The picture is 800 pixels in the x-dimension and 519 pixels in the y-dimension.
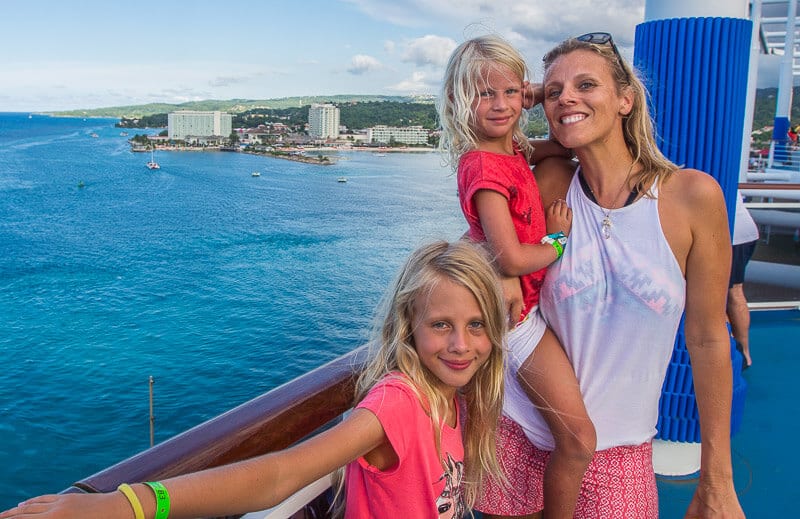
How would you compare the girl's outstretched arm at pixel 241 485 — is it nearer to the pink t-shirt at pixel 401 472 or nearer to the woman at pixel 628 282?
the pink t-shirt at pixel 401 472

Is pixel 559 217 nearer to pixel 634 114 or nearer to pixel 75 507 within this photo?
pixel 634 114

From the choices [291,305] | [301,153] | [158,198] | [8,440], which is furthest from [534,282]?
[301,153]

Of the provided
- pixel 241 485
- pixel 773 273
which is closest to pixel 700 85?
pixel 241 485

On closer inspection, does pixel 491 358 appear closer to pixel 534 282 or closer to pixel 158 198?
pixel 534 282

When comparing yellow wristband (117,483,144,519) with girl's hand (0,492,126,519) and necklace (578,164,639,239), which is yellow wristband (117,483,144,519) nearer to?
girl's hand (0,492,126,519)

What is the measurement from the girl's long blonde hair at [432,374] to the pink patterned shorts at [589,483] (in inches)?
4.1

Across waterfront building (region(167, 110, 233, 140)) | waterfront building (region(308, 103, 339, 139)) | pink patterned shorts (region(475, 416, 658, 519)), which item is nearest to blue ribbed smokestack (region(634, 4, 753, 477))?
pink patterned shorts (region(475, 416, 658, 519))

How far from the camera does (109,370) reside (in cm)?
2722

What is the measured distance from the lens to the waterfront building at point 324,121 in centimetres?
9219

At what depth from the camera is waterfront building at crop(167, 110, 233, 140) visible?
98.1 m

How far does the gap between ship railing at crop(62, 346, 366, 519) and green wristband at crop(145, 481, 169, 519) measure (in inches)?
4.8

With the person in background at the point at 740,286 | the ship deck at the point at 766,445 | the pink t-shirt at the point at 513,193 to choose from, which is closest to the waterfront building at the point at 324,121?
the person in background at the point at 740,286

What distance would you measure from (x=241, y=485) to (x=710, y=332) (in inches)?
32.1

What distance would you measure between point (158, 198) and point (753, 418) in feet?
187
